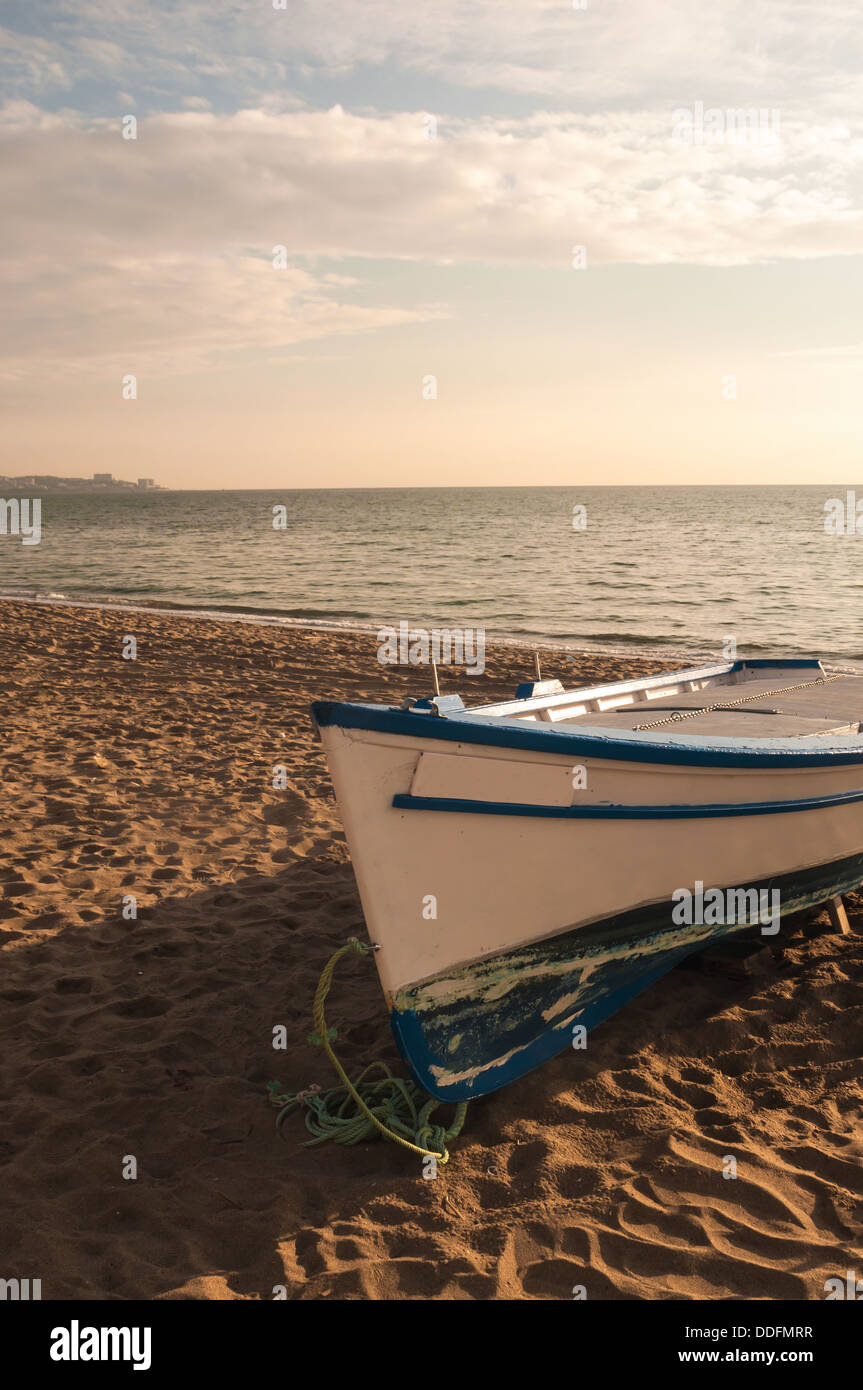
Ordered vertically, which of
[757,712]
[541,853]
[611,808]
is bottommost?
[541,853]

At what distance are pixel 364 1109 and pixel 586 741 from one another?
5.58ft

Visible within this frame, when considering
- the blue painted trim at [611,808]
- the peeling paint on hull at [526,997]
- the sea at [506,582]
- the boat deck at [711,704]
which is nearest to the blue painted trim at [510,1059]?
the peeling paint on hull at [526,997]

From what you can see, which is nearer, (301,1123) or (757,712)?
(301,1123)

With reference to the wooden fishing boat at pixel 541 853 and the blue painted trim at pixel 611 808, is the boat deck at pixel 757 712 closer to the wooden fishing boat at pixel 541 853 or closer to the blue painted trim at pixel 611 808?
the wooden fishing boat at pixel 541 853

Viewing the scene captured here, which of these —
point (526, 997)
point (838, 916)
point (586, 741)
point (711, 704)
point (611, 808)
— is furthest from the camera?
point (711, 704)

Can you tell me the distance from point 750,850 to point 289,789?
4253 millimetres

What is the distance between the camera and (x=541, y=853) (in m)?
3.65

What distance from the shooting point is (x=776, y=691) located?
672cm

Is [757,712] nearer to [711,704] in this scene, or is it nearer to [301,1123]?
[711,704]

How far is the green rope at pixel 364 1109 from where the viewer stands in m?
3.56

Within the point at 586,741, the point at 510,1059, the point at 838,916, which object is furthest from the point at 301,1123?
the point at 838,916

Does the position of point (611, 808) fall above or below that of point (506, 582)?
below
